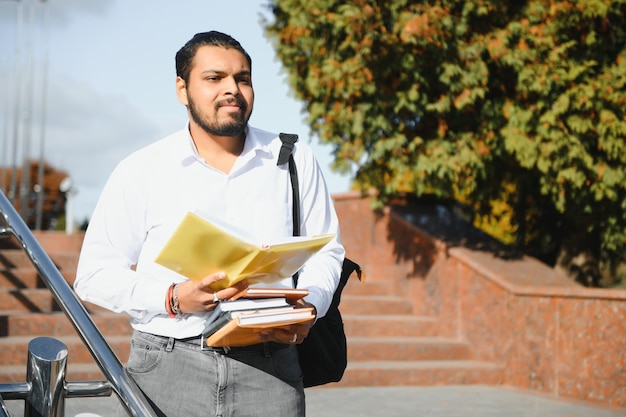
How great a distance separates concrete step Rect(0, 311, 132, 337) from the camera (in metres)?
8.02

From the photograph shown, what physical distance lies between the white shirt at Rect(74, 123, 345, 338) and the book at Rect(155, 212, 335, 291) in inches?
7.6

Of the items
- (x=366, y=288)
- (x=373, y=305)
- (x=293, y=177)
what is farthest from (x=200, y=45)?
(x=366, y=288)

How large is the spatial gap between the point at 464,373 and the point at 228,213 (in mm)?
6829

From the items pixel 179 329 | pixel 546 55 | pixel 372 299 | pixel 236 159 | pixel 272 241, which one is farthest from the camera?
pixel 372 299

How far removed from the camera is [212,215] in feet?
8.26

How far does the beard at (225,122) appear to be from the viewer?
252 cm

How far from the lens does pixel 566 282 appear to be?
31.0 feet

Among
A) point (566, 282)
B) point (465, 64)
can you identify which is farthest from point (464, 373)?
point (465, 64)

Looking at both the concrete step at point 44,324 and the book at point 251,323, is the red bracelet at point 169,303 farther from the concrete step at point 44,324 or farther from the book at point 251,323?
the concrete step at point 44,324

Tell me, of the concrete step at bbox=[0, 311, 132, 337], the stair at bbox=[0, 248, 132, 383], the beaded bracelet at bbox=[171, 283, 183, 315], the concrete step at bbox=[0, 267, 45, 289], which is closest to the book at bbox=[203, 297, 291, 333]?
the beaded bracelet at bbox=[171, 283, 183, 315]

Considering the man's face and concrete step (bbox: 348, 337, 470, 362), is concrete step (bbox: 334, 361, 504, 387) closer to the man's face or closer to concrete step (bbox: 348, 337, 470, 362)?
concrete step (bbox: 348, 337, 470, 362)

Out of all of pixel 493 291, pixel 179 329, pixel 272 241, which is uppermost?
pixel 272 241

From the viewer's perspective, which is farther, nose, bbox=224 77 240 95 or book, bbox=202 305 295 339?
nose, bbox=224 77 240 95

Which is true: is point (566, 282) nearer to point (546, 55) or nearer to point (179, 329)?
point (546, 55)
